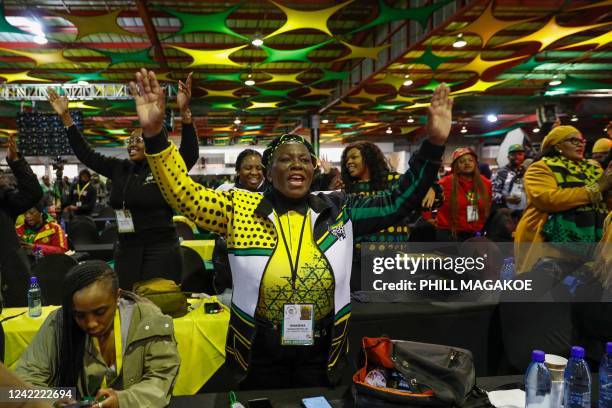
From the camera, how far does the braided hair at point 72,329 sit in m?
1.51

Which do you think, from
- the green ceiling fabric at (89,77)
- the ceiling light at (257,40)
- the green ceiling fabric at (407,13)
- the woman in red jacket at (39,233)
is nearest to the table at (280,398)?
the woman in red jacket at (39,233)

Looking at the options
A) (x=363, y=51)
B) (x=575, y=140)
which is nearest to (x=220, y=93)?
(x=363, y=51)

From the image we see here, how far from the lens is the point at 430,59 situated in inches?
346

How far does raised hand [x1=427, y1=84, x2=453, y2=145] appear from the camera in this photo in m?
1.56

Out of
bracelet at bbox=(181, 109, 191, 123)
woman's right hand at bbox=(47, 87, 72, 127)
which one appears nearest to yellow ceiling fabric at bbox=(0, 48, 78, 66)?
woman's right hand at bbox=(47, 87, 72, 127)

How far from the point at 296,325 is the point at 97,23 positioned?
7066mm

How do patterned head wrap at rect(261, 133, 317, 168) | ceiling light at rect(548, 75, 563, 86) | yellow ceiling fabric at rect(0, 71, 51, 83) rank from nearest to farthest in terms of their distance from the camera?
patterned head wrap at rect(261, 133, 317, 168)
yellow ceiling fabric at rect(0, 71, 51, 83)
ceiling light at rect(548, 75, 563, 86)

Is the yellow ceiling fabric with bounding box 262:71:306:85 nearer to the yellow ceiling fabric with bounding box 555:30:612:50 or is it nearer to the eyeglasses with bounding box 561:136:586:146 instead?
the yellow ceiling fabric with bounding box 555:30:612:50

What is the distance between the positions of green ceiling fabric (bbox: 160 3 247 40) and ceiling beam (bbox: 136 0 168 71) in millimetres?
283

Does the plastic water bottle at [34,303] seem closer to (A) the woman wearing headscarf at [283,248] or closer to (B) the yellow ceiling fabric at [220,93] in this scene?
(A) the woman wearing headscarf at [283,248]

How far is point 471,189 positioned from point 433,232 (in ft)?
1.81

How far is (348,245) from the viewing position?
5.24ft

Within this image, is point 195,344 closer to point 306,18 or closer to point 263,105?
point 306,18

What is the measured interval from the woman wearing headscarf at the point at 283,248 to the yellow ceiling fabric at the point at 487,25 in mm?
5566
